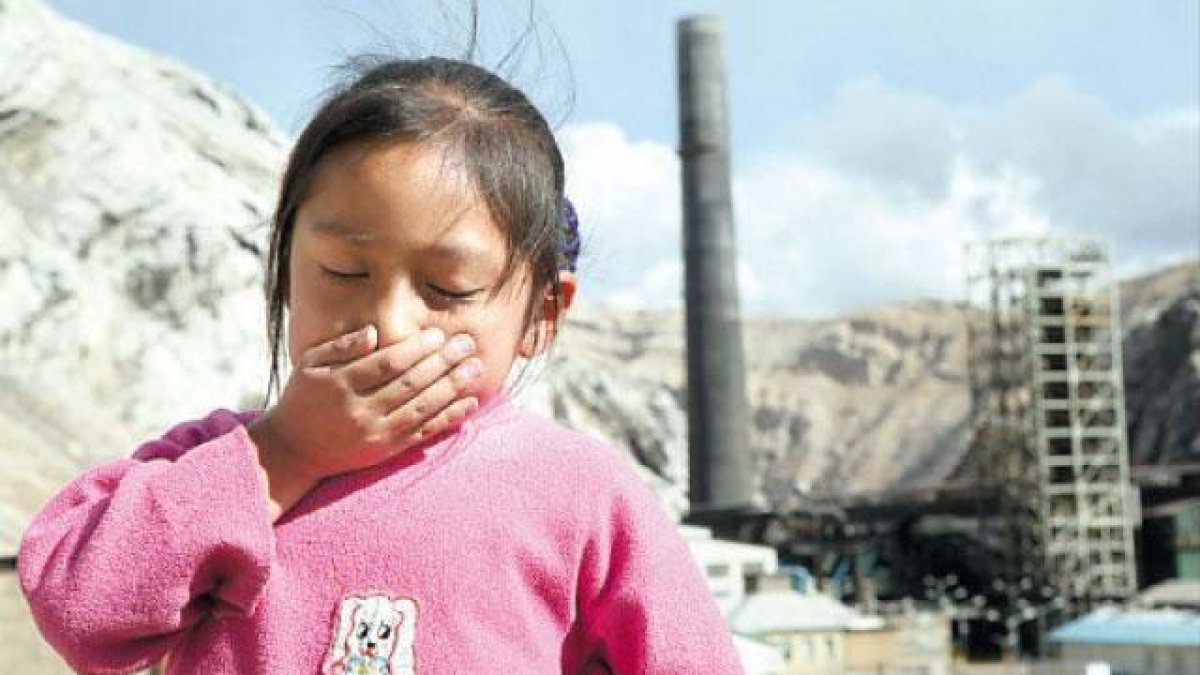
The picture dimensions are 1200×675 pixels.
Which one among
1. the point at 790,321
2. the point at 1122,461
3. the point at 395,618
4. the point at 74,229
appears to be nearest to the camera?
the point at 395,618

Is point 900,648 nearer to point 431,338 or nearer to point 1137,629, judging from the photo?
point 1137,629

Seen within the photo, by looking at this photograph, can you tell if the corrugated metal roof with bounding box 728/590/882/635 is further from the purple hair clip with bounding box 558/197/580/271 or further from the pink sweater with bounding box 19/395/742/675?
the pink sweater with bounding box 19/395/742/675

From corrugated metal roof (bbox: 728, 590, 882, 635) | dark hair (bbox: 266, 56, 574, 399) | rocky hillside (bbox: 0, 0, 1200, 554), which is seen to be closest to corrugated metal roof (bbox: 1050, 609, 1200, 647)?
corrugated metal roof (bbox: 728, 590, 882, 635)

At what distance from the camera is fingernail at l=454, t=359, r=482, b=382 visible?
137 cm

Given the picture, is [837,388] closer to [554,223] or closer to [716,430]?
[716,430]

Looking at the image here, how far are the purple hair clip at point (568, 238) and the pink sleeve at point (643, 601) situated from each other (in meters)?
0.26

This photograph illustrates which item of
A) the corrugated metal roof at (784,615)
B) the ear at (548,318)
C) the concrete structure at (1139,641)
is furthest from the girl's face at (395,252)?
the concrete structure at (1139,641)

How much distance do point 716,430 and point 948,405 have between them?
191 ft

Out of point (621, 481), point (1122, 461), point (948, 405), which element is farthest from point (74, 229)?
point (948, 405)

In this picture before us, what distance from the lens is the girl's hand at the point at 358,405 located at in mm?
1318

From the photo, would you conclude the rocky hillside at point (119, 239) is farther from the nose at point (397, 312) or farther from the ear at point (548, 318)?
the nose at point (397, 312)

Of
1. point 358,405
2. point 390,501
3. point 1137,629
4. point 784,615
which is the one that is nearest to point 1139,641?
point 1137,629

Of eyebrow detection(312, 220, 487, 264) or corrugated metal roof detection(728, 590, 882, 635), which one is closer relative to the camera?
eyebrow detection(312, 220, 487, 264)

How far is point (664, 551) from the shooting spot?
4.59 ft
